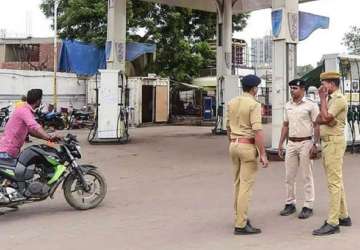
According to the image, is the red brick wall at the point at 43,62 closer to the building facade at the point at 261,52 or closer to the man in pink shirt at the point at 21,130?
the building facade at the point at 261,52

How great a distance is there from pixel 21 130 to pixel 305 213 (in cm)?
388

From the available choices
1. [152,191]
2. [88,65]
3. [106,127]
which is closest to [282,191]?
[152,191]

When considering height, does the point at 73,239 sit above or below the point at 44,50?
below

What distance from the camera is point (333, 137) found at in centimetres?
668

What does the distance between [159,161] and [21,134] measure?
644cm

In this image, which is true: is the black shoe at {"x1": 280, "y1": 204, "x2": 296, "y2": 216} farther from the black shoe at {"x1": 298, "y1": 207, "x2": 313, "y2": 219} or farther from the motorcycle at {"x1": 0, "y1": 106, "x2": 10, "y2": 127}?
the motorcycle at {"x1": 0, "y1": 106, "x2": 10, "y2": 127}

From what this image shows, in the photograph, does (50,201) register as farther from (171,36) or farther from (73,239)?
(171,36)

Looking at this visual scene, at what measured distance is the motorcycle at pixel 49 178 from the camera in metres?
7.60

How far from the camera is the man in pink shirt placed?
7754 mm

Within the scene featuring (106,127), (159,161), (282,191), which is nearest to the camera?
(282,191)

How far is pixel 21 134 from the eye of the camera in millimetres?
7891

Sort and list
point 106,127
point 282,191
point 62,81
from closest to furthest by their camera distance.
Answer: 1. point 282,191
2. point 106,127
3. point 62,81

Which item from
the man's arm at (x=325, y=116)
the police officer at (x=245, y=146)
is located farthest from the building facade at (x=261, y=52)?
the police officer at (x=245, y=146)

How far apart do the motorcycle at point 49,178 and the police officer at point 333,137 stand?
10.7ft
